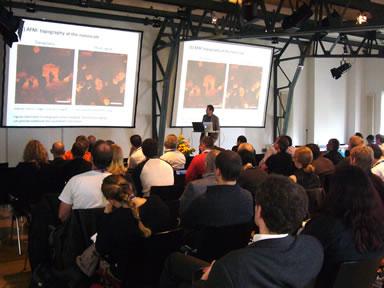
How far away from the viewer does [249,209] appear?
334cm

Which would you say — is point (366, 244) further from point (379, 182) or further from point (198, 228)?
point (379, 182)

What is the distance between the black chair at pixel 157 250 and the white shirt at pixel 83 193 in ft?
3.12

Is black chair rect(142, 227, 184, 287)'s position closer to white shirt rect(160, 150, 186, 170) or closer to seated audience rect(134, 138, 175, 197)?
seated audience rect(134, 138, 175, 197)

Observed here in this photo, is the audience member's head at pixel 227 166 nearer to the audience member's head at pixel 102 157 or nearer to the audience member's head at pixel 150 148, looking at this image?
the audience member's head at pixel 102 157

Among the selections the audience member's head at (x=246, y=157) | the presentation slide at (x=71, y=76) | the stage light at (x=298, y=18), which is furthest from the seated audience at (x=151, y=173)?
the presentation slide at (x=71, y=76)

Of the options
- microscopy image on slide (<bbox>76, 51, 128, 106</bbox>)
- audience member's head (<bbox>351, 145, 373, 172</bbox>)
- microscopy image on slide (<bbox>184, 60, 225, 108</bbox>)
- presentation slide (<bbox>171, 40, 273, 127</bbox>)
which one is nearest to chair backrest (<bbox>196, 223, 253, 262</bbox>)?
audience member's head (<bbox>351, 145, 373, 172</bbox>)

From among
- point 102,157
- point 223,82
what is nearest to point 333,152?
point 102,157

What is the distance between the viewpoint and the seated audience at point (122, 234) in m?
2.96

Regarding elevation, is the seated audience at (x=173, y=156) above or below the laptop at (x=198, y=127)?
below

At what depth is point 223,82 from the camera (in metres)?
11.9

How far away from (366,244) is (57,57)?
777 centimetres

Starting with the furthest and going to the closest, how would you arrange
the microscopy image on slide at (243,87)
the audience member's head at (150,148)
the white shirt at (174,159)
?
1. the microscopy image on slide at (243,87)
2. the white shirt at (174,159)
3. the audience member's head at (150,148)

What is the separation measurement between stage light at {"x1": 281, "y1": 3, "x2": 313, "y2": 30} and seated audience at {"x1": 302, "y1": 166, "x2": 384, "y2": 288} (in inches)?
201

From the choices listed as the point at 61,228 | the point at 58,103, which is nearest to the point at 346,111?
the point at 58,103
